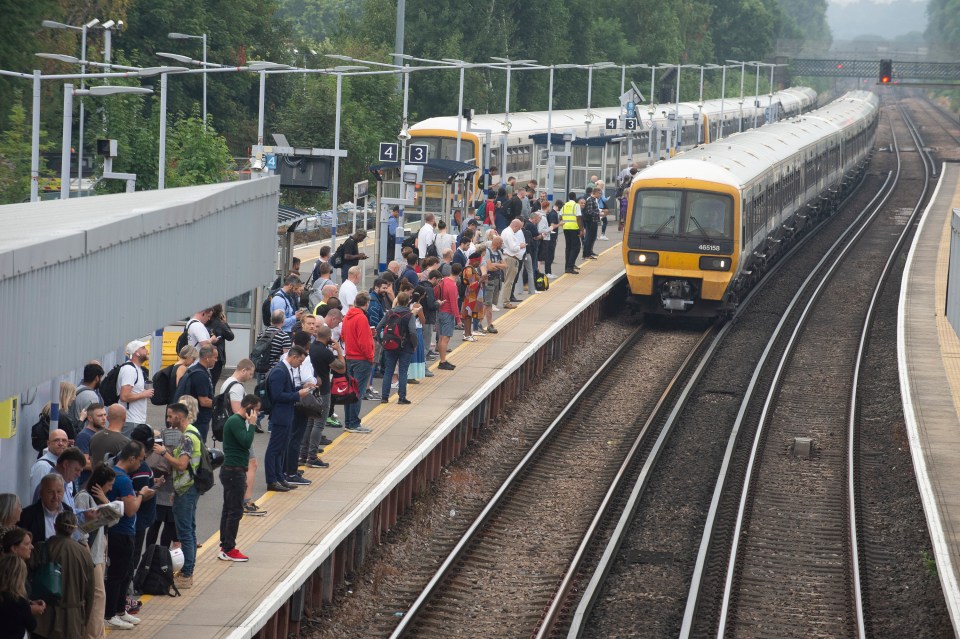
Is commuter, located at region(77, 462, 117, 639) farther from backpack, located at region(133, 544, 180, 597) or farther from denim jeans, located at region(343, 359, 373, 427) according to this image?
denim jeans, located at region(343, 359, 373, 427)

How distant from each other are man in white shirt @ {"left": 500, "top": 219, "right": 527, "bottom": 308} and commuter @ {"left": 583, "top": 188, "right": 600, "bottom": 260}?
452cm

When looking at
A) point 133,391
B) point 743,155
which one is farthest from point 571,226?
point 133,391

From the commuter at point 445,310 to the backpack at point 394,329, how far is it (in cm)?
210

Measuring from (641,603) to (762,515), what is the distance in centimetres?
361

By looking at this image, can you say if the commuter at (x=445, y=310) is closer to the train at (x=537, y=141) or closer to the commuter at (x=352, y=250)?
the commuter at (x=352, y=250)

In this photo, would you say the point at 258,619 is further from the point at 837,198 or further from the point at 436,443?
the point at 837,198

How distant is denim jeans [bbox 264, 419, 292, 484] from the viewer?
50.2 feet

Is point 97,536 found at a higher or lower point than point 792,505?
higher

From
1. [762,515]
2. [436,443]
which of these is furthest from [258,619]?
[762,515]

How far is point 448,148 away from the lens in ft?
135

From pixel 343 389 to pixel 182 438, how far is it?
483 centimetres

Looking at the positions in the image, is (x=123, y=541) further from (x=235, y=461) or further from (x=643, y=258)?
(x=643, y=258)

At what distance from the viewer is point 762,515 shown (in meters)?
17.8

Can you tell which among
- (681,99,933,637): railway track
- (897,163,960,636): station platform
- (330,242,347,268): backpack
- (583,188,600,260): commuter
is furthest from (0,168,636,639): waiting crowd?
(583,188,600,260): commuter
